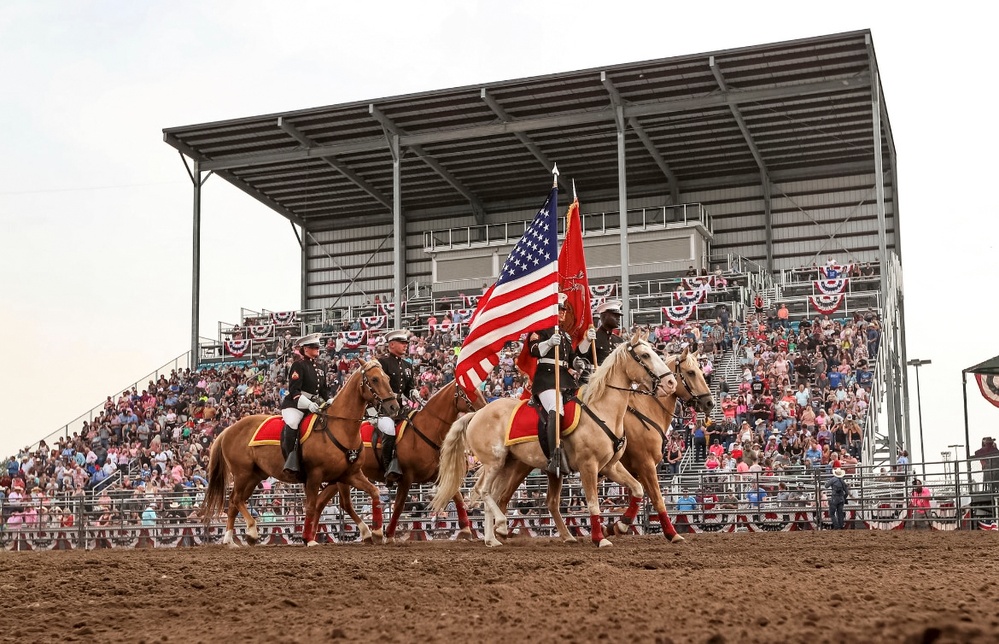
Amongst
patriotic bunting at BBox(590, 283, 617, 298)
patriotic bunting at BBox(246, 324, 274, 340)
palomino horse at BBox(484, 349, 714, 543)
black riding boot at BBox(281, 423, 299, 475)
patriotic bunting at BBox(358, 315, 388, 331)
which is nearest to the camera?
palomino horse at BBox(484, 349, 714, 543)

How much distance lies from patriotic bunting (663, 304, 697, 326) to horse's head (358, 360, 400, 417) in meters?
19.9

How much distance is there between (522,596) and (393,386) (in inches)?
332

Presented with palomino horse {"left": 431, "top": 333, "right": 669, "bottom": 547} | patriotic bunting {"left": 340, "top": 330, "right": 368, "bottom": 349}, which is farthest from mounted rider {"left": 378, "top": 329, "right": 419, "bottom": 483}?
patriotic bunting {"left": 340, "top": 330, "right": 368, "bottom": 349}

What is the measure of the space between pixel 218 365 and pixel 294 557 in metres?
29.9

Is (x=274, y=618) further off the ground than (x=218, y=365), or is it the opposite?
(x=218, y=365)

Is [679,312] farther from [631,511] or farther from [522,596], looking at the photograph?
[522,596]

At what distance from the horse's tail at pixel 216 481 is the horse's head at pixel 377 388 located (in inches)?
128

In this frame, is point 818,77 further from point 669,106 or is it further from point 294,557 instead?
point 294,557

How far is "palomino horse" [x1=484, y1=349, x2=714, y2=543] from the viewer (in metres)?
14.4

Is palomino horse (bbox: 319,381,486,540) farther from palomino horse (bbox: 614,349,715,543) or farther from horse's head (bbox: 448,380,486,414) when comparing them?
palomino horse (bbox: 614,349,715,543)

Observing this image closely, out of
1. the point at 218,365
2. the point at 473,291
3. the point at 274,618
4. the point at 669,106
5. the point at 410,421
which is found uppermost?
the point at 669,106

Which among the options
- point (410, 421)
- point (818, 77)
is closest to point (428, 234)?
point (818, 77)

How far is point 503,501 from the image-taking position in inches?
567

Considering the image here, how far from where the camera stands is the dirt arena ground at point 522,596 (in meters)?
6.37
